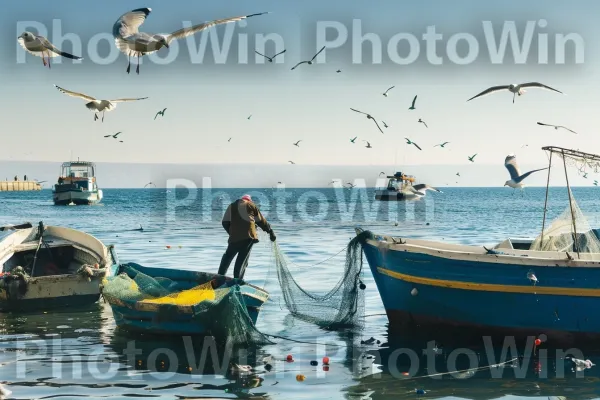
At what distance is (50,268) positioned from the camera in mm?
17656

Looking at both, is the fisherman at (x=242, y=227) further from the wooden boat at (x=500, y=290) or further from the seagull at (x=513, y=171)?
the seagull at (x=513, y=171)

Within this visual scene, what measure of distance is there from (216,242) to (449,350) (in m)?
24.4

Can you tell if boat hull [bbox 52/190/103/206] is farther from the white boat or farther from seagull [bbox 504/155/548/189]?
seagull [bbox 504/155/548/189]

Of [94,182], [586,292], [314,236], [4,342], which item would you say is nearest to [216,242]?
[314,236]

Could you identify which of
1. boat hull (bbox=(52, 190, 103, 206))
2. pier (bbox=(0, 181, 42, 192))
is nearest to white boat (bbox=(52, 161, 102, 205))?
boat hull (bbox=(52, 190, 103, 206))

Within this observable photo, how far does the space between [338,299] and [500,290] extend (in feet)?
10.4

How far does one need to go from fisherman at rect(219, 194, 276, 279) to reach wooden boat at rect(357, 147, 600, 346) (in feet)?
7.96

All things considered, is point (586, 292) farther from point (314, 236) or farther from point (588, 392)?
point (314, 236)

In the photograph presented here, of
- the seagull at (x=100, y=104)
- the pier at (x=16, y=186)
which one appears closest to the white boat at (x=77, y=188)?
the seagull at (x=100, y=104)

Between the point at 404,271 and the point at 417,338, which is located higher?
the point at 404,271

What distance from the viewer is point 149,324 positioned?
12812 mm

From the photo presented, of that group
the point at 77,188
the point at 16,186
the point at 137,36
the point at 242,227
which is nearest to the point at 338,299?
the point at 242,227

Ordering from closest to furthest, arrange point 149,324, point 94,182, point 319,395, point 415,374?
point 319,395
point 415,374
point 149,324
point 94,182

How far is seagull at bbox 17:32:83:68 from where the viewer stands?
55.9 feet
